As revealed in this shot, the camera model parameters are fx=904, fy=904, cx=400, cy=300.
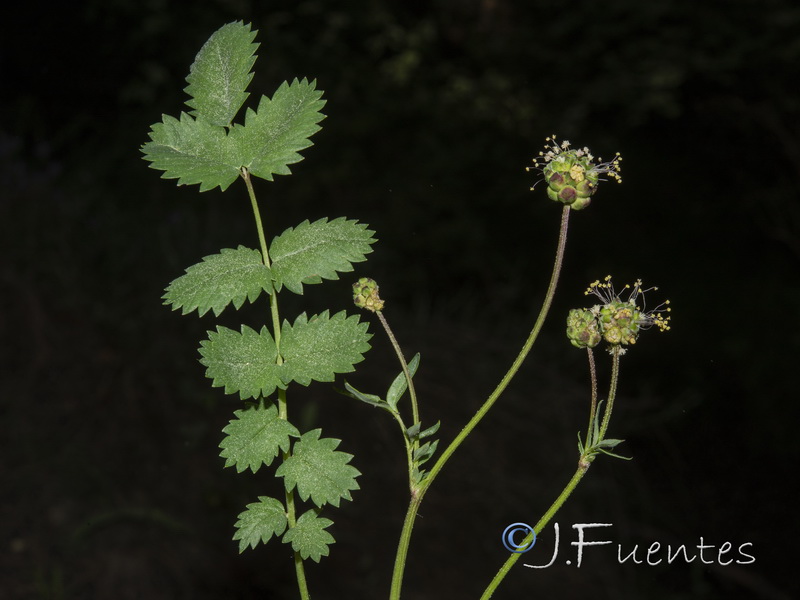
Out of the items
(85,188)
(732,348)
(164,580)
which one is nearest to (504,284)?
(732,348)

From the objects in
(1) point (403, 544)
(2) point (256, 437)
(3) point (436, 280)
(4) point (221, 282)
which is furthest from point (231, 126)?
(3) point (436, 280)

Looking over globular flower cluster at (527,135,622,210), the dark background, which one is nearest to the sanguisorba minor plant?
globular flower cluster at (527,135,622,210)

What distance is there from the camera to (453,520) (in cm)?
287

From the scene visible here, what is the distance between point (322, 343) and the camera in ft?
2.43

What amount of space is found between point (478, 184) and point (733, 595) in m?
2.36

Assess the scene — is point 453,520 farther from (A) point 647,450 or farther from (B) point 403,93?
(B) point 403,93

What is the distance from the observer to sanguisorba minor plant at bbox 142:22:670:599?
0.70 m

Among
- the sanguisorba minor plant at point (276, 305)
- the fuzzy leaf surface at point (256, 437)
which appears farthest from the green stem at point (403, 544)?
the fuzzy leaf surface at point (256, 437)

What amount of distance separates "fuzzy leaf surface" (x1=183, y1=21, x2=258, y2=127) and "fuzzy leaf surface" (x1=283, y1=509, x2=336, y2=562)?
34 centimetres

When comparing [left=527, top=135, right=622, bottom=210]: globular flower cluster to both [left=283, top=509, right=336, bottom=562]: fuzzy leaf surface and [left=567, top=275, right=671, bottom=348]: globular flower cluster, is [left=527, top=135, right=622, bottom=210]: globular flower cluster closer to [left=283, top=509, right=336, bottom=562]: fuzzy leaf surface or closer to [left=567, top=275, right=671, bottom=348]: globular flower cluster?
[left=567, top=275, right=671, bottom=348]: globular flower cluster

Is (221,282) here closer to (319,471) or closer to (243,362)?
(243,362)

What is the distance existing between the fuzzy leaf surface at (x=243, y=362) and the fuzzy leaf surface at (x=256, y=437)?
21mm

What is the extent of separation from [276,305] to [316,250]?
6cm

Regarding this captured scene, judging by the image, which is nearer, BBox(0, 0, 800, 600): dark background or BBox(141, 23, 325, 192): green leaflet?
BBox(141, 23, 325, 192): green leaflet
